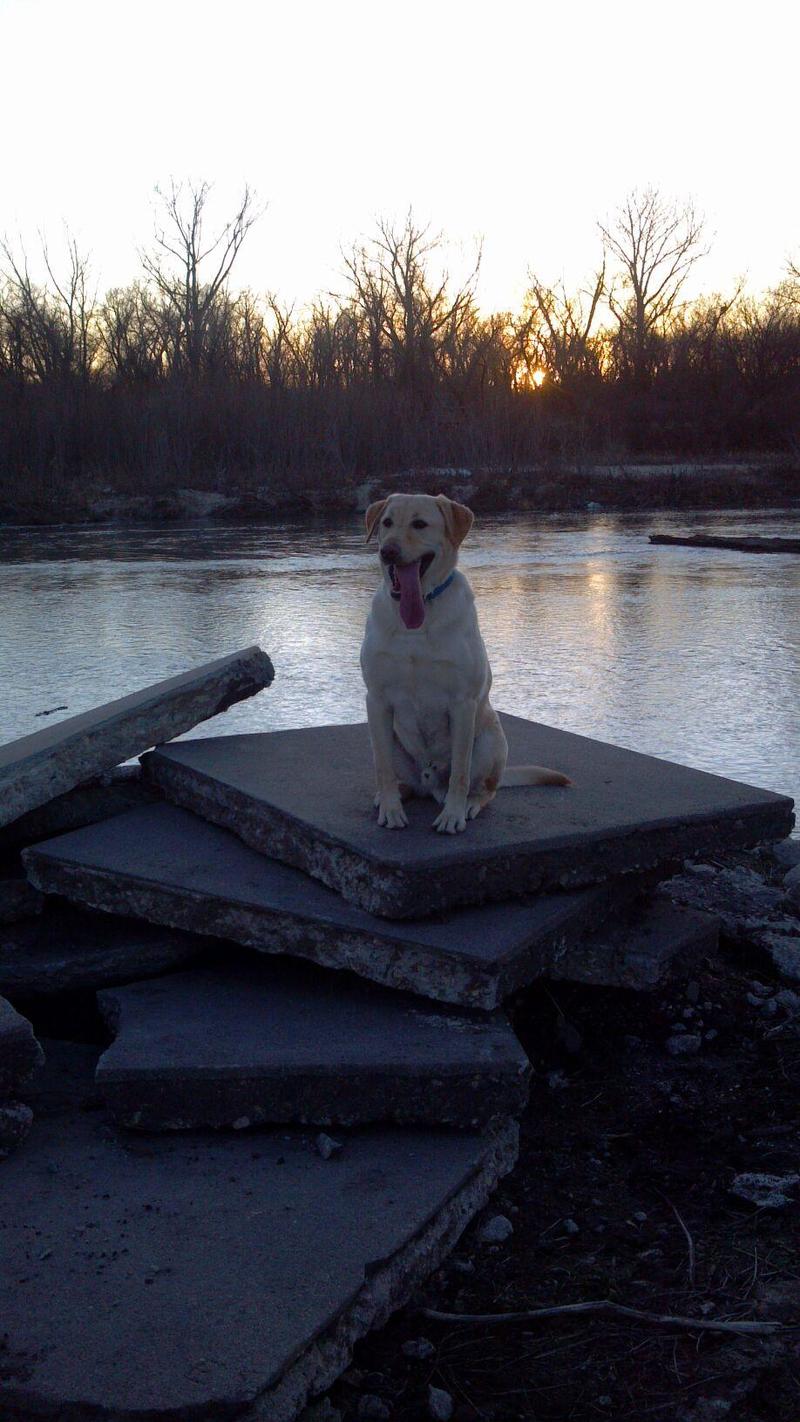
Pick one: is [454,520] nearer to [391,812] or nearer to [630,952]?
[391,812]

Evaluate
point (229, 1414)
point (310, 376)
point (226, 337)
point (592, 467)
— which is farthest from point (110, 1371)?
point (226, 337)

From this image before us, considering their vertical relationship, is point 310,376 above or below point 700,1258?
above

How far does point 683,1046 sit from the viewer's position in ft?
11.8

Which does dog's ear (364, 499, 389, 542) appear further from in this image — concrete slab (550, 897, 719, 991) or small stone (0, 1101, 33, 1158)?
small stone (0, 1101, 33, 1158)

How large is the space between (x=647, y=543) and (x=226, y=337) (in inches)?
1194

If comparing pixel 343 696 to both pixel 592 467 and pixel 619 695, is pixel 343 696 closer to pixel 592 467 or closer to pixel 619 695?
pixel 619 695

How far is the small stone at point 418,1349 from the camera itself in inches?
96.3

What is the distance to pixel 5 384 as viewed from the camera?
31266mm

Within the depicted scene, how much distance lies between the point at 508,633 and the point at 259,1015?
22.6 feet

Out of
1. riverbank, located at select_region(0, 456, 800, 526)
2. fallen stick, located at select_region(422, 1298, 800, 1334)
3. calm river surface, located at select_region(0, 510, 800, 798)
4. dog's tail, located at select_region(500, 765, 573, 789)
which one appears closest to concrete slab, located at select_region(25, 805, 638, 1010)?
dog's tail, located at select_region(500, 765, 573, 789)

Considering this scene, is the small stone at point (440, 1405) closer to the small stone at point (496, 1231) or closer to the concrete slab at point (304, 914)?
the small stone at point (496, 1231)

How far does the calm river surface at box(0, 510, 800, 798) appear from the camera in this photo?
22.4 ft

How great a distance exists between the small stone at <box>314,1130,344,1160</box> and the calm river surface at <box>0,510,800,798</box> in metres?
3.19

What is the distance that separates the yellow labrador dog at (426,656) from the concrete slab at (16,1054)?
1.25 meters
